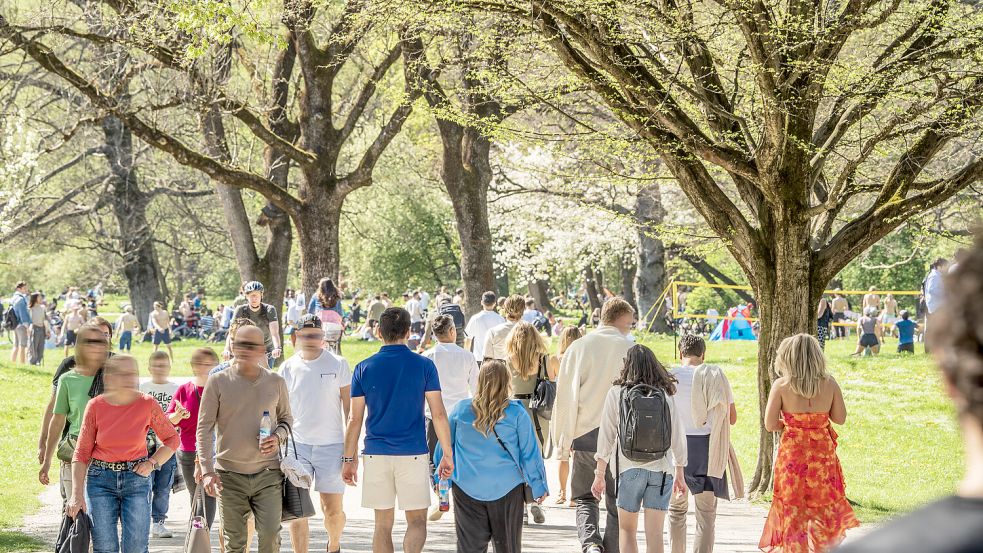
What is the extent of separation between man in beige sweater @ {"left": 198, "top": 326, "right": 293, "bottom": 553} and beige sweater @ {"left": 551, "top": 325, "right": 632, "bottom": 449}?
2.38m

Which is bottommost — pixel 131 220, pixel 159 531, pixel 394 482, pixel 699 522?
pixel 159 531

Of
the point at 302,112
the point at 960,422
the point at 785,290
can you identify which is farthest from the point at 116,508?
the point at 302,112

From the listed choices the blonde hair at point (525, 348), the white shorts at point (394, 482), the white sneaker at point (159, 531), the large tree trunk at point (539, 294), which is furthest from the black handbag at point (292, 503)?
the large tree trunk at point (539, 294)

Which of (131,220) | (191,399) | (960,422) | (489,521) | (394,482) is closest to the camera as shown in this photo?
(960,422)

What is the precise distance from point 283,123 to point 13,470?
32.7 feet

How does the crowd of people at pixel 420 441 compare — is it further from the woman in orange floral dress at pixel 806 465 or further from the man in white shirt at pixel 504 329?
the man in white shirt at pixel 504 329

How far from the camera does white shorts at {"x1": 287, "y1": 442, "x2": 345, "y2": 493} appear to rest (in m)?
7.86

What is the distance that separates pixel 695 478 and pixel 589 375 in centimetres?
107

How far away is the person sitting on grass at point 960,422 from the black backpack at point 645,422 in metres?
5.62

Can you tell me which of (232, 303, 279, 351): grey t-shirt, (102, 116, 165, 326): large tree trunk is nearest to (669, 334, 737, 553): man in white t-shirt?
(232, 303, 279, 351): grey t-shirt

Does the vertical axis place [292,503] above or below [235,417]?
below

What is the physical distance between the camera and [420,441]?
737 centimetres

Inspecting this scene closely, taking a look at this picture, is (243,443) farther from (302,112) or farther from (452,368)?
(302,112)

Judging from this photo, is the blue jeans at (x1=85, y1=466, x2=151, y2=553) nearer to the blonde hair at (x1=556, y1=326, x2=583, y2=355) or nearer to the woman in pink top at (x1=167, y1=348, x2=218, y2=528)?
the woman in pink top at (x1=167, y1=348, x2=218, y2=528)
